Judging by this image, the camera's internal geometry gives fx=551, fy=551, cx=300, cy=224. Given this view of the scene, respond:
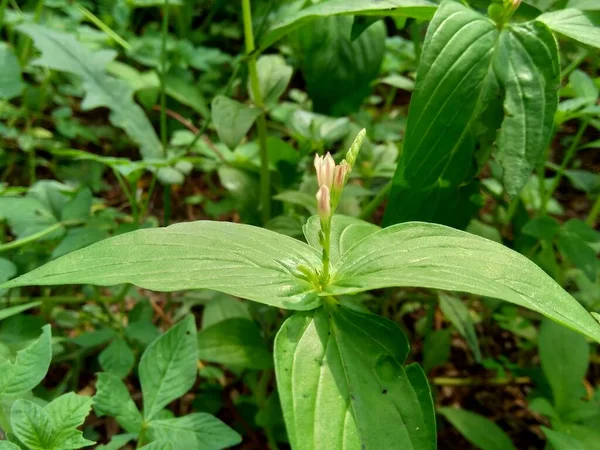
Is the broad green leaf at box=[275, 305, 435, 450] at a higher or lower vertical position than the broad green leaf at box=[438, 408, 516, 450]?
higher

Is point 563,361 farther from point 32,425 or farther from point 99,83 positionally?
point 99,83

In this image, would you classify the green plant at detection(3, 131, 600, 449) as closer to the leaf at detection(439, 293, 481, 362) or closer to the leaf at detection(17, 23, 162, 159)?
the leaf at detection(439, 293, 481, 362)

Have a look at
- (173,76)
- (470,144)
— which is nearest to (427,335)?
(470,144)

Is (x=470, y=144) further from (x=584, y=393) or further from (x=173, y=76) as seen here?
(x=173, y=76)

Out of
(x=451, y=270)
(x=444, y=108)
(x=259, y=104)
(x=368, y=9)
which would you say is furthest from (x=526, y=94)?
(x=259, y=104)

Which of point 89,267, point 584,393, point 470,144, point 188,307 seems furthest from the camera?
point 188,307

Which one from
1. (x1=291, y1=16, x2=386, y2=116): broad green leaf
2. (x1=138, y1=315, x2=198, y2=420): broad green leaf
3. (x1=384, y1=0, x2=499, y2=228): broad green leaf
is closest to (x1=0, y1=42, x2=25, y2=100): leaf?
(x1=291, y1=16, x2=386, y2=116): broad green leaf
